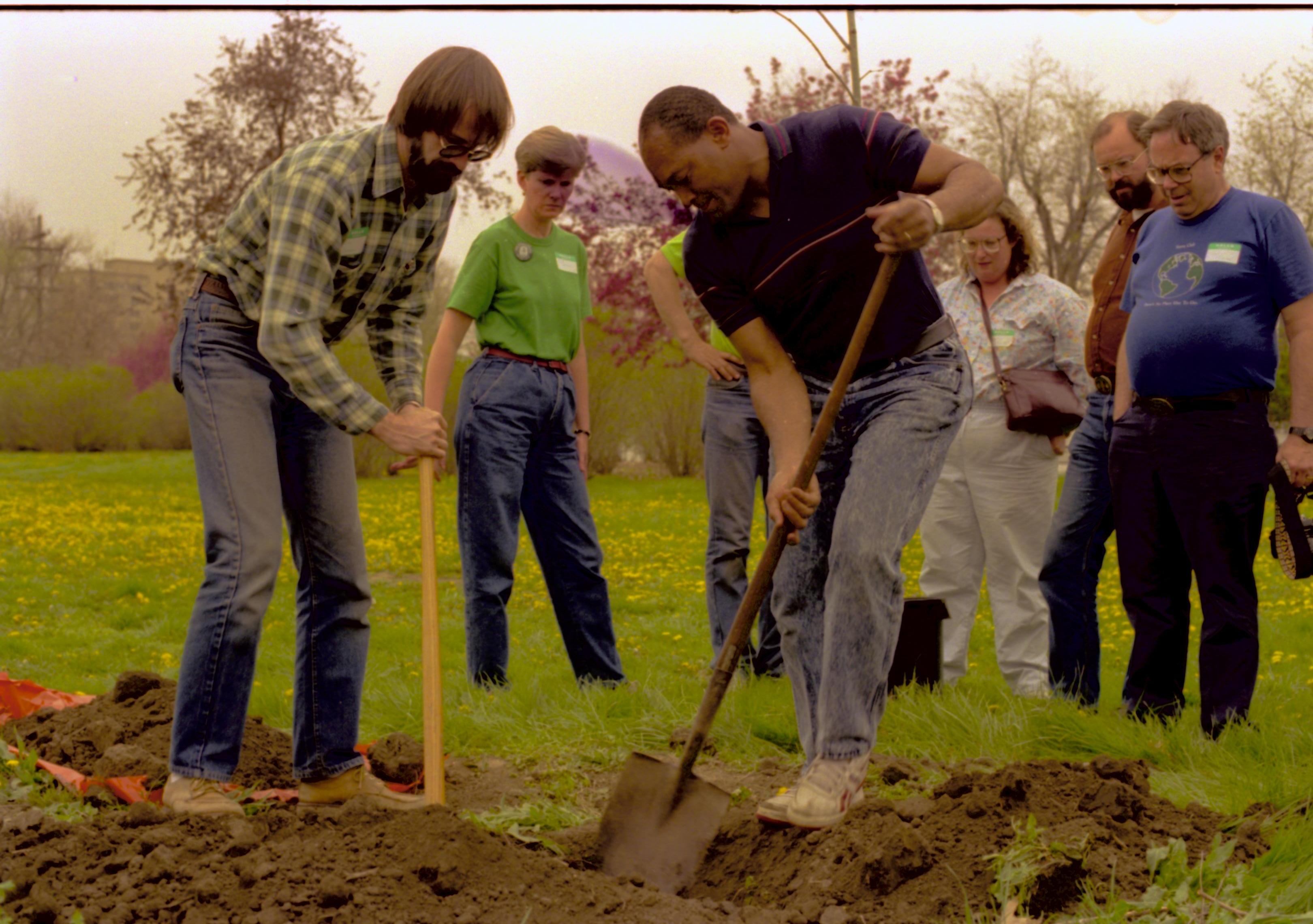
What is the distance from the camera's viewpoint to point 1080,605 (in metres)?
4.61

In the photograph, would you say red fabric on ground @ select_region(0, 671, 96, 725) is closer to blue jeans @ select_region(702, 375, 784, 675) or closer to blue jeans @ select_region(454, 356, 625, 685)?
blue jeans @ select_region(454, 356, 625, 685)

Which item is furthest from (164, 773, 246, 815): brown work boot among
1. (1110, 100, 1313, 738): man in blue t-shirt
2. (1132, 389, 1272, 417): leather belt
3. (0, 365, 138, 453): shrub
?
(0, 365, 138, 453): shrub

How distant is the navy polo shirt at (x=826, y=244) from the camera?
3.06 meters

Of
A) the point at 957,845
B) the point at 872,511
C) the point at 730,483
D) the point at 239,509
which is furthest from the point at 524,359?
the point at 957,845

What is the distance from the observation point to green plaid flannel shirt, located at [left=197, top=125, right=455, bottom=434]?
3.07 m

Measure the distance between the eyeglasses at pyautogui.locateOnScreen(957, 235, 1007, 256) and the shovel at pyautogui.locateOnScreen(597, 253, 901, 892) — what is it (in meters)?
2.02

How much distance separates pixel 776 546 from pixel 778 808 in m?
0.66

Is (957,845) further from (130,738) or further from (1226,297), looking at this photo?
(130,738)

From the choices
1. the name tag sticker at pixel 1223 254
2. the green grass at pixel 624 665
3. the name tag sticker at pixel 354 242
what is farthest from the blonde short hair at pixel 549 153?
the name tag sticker at pixel 1223 254

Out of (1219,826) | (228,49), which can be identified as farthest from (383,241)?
(228,49)

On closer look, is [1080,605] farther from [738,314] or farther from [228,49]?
[228,49]

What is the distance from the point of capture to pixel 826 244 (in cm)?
306

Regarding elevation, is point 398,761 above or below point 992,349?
below

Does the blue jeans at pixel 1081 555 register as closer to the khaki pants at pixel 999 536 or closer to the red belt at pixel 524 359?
the khaki pants at pixel 999 536
